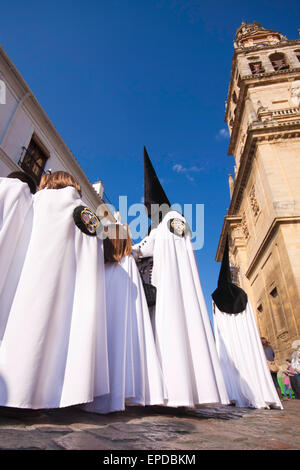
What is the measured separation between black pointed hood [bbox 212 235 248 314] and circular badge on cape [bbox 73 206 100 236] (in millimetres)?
3154

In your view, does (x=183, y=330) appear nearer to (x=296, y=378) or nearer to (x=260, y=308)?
(x=296, y=378)

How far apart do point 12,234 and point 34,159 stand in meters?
11.1

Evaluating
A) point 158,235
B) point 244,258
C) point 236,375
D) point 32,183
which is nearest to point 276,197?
point 244,258

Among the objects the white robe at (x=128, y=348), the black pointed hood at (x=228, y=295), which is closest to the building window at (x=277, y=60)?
the black pointed hood at (x=228, y=295)

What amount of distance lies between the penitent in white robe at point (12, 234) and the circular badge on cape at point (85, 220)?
0.39 meters

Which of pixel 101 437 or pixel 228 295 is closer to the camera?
pixel 101 437

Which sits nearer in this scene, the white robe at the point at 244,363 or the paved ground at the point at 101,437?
the paved ground at the point at 101,437

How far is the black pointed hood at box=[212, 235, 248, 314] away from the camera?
15.6 feet

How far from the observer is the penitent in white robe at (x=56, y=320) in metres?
1.49

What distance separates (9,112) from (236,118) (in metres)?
17.7

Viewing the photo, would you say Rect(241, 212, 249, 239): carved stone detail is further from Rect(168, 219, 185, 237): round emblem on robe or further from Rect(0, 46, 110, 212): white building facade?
Rect(168, 219, 185, 237): round emblem on robe

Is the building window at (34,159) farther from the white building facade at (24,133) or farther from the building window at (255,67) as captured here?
the building window at (255,67)

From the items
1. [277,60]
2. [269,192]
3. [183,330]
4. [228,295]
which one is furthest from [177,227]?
[277,60]

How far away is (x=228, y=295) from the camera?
16.0 feet
